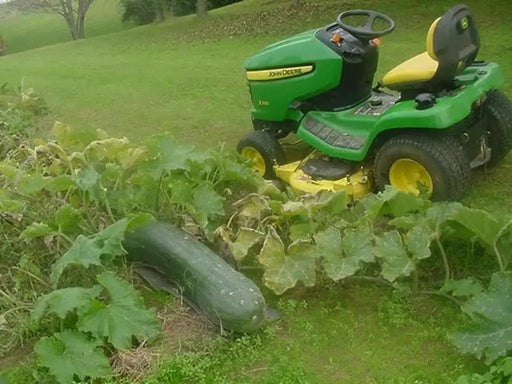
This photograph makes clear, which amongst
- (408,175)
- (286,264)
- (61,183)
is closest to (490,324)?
(286,264)

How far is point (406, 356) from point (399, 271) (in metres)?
0.41

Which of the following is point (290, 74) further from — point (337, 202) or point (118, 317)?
point (118, 317)

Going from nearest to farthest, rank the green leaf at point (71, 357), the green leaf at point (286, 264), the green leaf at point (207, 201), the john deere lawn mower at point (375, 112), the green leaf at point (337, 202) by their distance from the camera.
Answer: the green leaf at point (71, 357), the green leaf at point (286, 264), the green leaf at point (337, 202), the green leaf at point (207, 201), the john deere lawn mower at point (375, 112)

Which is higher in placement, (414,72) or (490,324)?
(414,72)

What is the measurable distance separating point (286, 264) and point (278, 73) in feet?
5.95

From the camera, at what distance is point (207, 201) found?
3898mm

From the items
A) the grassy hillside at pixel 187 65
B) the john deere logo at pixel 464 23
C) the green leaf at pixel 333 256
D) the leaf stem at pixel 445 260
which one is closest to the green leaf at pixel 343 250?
the green leaf at pixel 333 256

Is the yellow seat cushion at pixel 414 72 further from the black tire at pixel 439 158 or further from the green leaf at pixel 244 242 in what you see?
the green leaf at pixel 244 242

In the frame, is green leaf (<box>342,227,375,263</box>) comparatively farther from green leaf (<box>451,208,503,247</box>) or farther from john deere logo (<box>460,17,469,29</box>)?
john deere logo (<box>460,17,469,29</box>)

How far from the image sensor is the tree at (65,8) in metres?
28.6

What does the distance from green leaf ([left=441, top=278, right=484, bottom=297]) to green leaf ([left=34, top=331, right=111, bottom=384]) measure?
1.62 m

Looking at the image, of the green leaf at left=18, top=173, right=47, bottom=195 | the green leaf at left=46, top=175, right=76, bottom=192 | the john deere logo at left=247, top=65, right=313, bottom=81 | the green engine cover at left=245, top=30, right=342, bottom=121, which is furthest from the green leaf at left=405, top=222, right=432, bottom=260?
the green leaf at left=18, top=173, right=47, bottom=195

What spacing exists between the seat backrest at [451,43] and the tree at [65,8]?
26462mm

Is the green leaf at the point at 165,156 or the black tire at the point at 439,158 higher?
the green leaf at the point at 165,156
